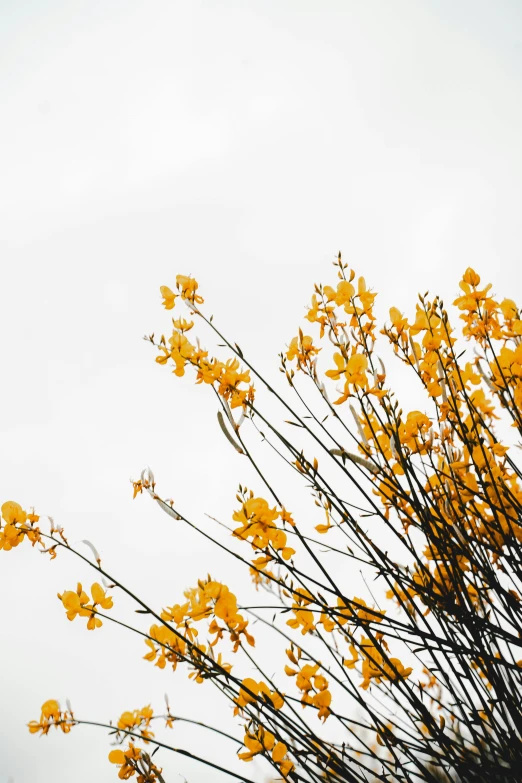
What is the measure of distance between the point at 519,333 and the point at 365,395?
0.58 m

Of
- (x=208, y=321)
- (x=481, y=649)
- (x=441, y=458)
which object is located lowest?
(x=481, y=649)

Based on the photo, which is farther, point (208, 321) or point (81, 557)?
point (208, 321)

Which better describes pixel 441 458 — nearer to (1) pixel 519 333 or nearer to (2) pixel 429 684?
(1) pixel 519 333

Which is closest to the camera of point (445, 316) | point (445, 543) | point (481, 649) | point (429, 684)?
point (481, 649)

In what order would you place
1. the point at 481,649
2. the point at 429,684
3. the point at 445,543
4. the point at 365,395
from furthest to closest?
the point at 429,684, the point at 365,395, the point at 445,543, the point at 481,649

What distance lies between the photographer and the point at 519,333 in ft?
5.77

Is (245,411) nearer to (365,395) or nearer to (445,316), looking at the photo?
(365,395)

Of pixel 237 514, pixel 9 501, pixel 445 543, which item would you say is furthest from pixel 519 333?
pixel 9 501

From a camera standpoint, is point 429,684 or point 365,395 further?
point 429,684

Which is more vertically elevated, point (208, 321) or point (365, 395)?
point (208, 321)

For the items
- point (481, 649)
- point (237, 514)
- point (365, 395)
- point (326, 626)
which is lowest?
point (481, 649)

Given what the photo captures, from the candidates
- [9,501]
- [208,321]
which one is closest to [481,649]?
Result: [208,321]

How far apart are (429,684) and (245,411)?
176 cm

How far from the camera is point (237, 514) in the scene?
1512 mm
